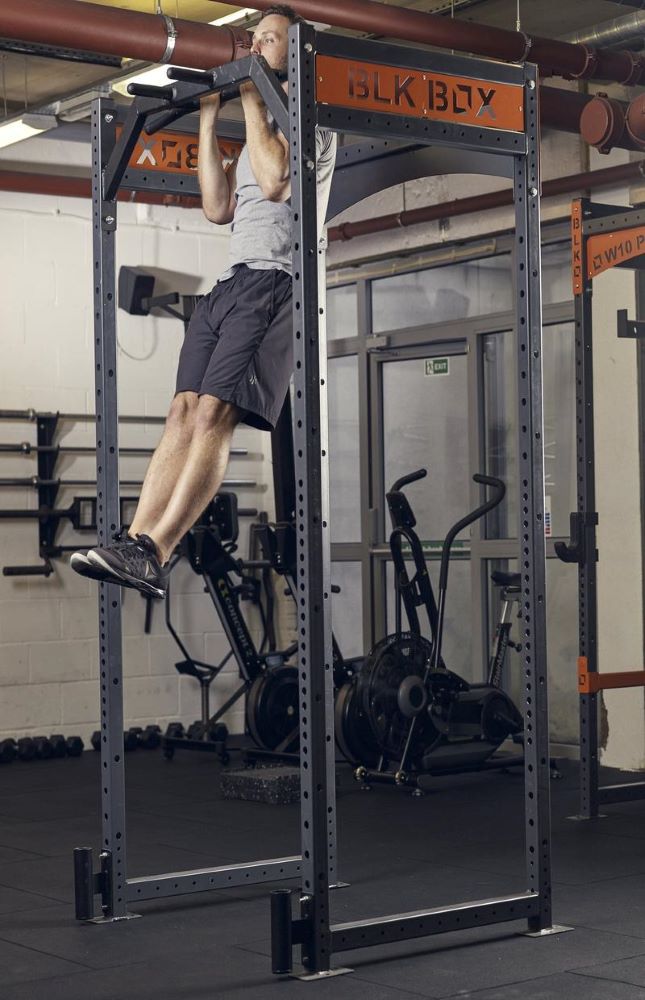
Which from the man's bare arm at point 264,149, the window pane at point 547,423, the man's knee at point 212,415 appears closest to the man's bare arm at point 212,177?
the man's bare arm at point 264,149

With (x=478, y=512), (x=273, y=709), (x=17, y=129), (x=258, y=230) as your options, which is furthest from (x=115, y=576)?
(x=17, y=129)

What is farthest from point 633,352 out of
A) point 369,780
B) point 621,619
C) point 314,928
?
point 314,928

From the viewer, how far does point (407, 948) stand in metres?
3.71

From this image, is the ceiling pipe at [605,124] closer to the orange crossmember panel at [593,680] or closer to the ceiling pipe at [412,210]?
the ceiling pipe at [412,210]

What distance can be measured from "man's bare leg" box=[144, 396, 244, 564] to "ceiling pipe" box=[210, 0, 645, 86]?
217 centimetres

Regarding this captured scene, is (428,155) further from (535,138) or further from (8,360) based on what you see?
(8,360)

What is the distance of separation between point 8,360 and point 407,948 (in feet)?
16.7

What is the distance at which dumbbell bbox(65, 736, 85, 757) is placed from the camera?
25.5 ft

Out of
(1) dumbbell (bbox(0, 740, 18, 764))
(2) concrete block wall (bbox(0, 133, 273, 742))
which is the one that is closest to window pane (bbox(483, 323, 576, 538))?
(2) concrete block wall (bbox(0, 133, 273, 742))

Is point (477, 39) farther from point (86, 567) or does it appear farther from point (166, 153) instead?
point (86, 567)

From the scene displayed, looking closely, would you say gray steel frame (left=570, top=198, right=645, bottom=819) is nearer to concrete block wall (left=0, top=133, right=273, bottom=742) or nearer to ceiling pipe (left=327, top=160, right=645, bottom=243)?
ceiling pipe (left=327, top=160, right=645, bottom=243)

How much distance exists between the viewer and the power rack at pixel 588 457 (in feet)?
18.1

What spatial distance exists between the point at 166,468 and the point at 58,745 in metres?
4.45

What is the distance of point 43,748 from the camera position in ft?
25.2
